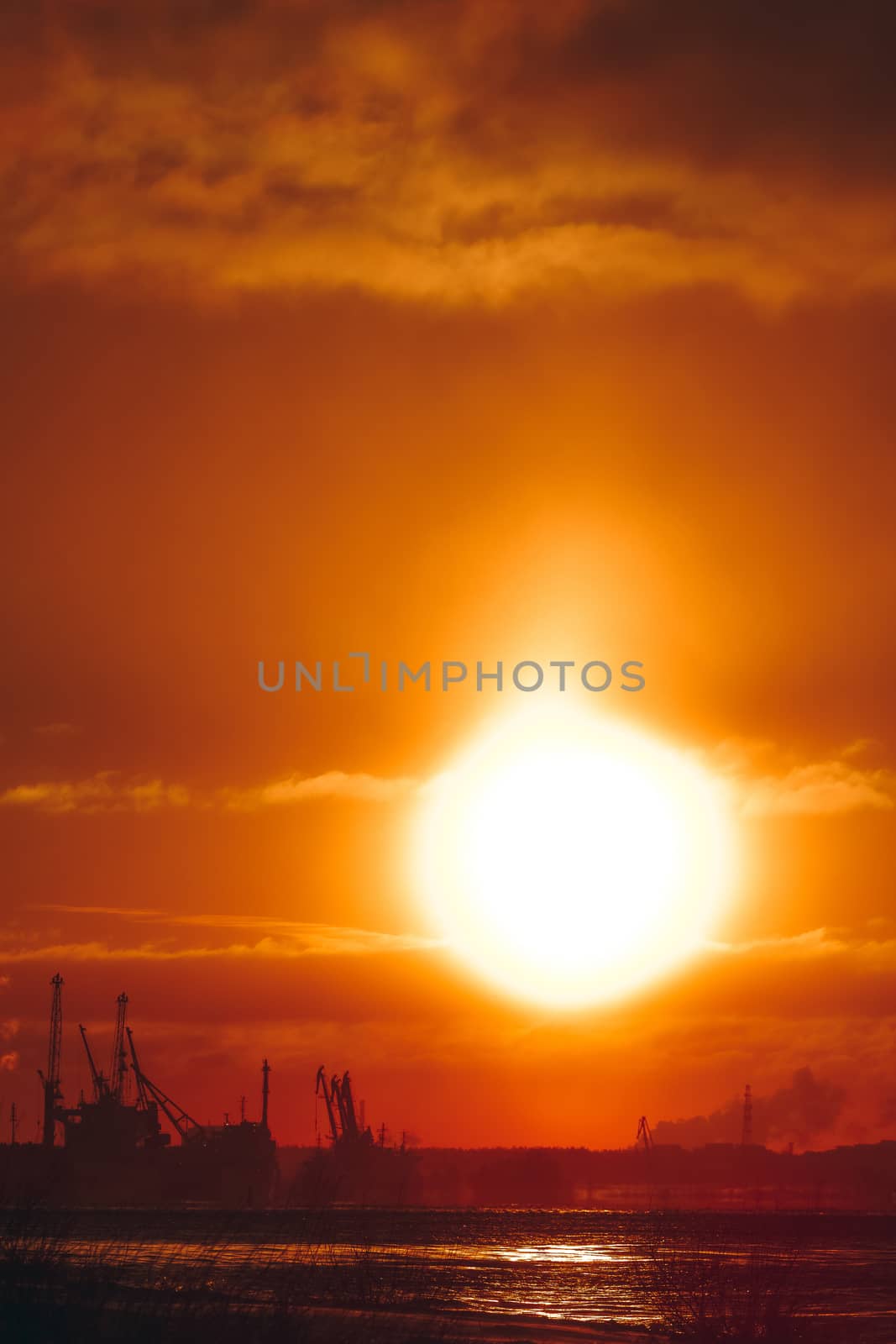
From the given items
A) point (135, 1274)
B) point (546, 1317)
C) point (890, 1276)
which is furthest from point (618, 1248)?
point (135, 1274)

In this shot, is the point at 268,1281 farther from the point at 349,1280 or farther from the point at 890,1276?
the point at 890,1276

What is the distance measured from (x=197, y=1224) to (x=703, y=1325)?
12442 cm

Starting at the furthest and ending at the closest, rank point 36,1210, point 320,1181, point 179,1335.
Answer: point 36,1210 < point 320,1181 < point 179,1335

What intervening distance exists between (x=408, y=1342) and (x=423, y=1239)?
115 meters

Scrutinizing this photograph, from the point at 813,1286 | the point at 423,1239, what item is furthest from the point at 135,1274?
the point at 423,1239

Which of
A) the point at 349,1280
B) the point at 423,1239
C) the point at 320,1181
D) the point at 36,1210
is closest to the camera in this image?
the point at 320,1181

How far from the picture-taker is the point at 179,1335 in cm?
3062

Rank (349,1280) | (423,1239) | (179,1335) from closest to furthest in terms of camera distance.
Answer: (179,1335)
(349,1280)
(423,1239)

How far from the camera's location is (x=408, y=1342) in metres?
34.4

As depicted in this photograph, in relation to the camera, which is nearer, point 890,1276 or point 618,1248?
point 890,1276

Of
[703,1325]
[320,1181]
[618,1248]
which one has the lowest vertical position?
[618,1248]

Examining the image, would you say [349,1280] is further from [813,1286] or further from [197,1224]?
[197,1224]

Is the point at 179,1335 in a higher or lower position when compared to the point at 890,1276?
higher

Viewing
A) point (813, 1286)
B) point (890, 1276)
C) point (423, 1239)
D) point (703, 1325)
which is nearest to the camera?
point (703, 1325)
